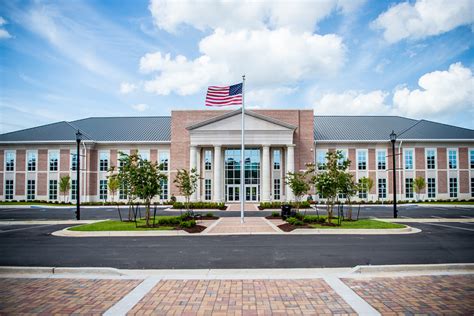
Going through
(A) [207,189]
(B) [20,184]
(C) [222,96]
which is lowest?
(A) [207,189]

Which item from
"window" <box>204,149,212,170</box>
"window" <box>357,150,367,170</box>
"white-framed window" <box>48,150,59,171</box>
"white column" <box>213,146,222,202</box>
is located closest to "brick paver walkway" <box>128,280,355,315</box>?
"white column" <box>213,146,222,202</box>

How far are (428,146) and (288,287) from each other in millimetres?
→ 42327

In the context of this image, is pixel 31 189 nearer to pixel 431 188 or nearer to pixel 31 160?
pixel 31 160

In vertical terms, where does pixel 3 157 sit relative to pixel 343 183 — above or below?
above

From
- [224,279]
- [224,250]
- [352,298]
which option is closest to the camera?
[352,298]

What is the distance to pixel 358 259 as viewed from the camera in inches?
348

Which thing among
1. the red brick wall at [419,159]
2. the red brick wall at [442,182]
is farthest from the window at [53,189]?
the red brick wall at [442,182]

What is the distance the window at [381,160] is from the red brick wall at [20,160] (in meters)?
47.8

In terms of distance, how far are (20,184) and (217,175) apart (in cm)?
2687

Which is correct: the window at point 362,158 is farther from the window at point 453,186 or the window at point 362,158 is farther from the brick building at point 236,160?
the window at point 453,186

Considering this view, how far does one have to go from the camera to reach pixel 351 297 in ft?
18.6

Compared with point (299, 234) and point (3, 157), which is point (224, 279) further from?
point (3, 157)

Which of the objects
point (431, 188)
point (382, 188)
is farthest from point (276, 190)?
point (431, 188)

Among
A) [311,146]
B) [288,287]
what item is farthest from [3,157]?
[288,287]
